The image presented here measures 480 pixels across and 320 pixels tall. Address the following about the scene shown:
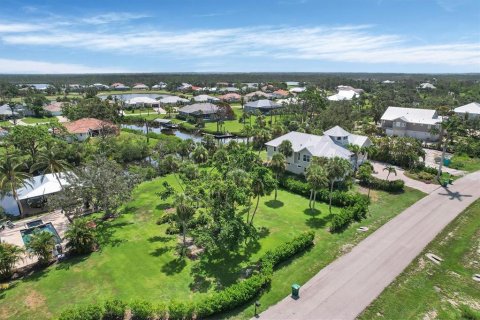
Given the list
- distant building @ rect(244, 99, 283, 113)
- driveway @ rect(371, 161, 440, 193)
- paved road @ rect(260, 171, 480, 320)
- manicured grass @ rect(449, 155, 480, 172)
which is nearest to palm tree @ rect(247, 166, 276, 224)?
paved road @ rect(260, 171, 480, 320)

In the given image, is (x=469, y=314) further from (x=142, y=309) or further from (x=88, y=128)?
(x=88, y=128)

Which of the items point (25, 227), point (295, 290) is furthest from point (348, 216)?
point (25, 227)

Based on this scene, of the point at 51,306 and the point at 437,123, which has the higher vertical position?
the point at 437,123

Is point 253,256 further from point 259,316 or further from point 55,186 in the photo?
point 55,186

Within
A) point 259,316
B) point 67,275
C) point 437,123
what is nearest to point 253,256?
point 259,316

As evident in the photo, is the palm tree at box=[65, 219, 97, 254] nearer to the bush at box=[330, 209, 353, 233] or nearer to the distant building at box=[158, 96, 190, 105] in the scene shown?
the bush at box=[330, 209, 353, 233]

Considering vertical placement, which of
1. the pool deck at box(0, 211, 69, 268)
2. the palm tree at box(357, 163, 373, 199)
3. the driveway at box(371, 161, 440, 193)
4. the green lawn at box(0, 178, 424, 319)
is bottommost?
the pool deck at box(0, 211, 69, 268)

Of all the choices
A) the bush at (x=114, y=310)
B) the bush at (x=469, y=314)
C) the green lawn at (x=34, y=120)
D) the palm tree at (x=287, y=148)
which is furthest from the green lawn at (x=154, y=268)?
the green lawn at (x=34, y=120)
